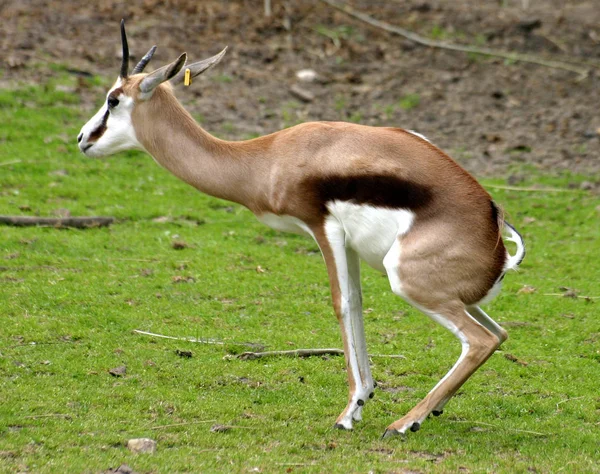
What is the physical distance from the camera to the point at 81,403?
18.3 feet

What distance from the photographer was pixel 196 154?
6.05 m

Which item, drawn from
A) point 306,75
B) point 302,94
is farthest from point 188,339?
point 306,75

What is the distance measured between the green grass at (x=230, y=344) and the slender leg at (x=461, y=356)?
13 centimetres

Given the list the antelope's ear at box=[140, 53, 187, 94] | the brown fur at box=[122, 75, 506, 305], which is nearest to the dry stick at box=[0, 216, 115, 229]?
the antelope's ear at box=[140, 53, 187, 94]

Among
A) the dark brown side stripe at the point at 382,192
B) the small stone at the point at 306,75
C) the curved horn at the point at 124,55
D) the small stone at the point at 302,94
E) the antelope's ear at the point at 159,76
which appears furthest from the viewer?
the small stone at the point at 306,75

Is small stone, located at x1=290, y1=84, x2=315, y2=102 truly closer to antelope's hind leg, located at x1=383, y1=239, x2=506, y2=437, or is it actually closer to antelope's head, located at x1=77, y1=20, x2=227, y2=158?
antelope's head, located at x1=77, y1=20, x2=227, y2=158

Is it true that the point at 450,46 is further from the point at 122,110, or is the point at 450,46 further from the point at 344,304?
the point at 344,304

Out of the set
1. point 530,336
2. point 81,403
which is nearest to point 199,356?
point 81,403

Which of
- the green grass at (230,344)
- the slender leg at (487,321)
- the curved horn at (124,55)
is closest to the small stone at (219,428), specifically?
the green grass at (230,344)

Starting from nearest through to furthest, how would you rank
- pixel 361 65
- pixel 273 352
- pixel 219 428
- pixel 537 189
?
pixel 219 428 < pixel 273 352 < pixel 537 189 < pixel 361 65

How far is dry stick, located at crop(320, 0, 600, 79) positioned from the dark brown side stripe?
9.18 metres

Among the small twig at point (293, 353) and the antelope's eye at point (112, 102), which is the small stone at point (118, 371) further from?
the antelope's eye at point (112, 102)

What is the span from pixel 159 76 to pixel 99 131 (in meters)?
0.62

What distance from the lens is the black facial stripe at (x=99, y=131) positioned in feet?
20.4
